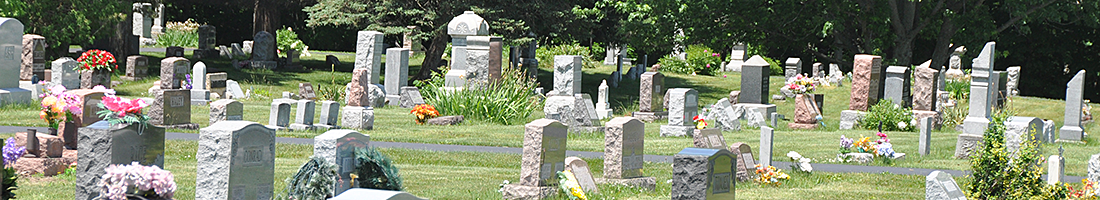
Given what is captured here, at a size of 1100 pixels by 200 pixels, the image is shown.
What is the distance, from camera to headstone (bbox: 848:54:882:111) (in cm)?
2188

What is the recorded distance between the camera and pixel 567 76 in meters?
18.7

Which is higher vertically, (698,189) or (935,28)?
(935,28)

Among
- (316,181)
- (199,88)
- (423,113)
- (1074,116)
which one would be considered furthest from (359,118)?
(1074,116)

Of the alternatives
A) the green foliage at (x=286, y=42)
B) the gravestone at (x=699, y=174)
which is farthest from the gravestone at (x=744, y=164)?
the green foliage at (x=286, y=42)

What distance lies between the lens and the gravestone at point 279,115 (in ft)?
52.3

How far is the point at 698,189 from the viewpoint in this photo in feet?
25.7

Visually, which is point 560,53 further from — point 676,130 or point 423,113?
point 676,130

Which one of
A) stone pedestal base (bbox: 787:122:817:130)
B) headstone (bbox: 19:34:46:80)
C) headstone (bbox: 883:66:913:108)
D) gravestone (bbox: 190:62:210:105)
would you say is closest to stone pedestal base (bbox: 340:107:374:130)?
gravestone (bbox: 190:62:210:105)

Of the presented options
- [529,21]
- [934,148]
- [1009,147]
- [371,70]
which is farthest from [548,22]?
[1009,147]

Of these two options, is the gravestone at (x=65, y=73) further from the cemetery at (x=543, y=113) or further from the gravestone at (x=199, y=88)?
the gravestone at (x=199, y=88)

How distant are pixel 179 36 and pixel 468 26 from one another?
895 inches

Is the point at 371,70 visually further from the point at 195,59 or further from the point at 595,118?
the point at 195,59

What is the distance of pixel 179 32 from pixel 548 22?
18993 millimetres

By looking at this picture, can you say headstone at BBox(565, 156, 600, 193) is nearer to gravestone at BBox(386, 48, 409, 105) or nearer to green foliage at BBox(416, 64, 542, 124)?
green foliage at BBox(416, 64, 542, 124)
